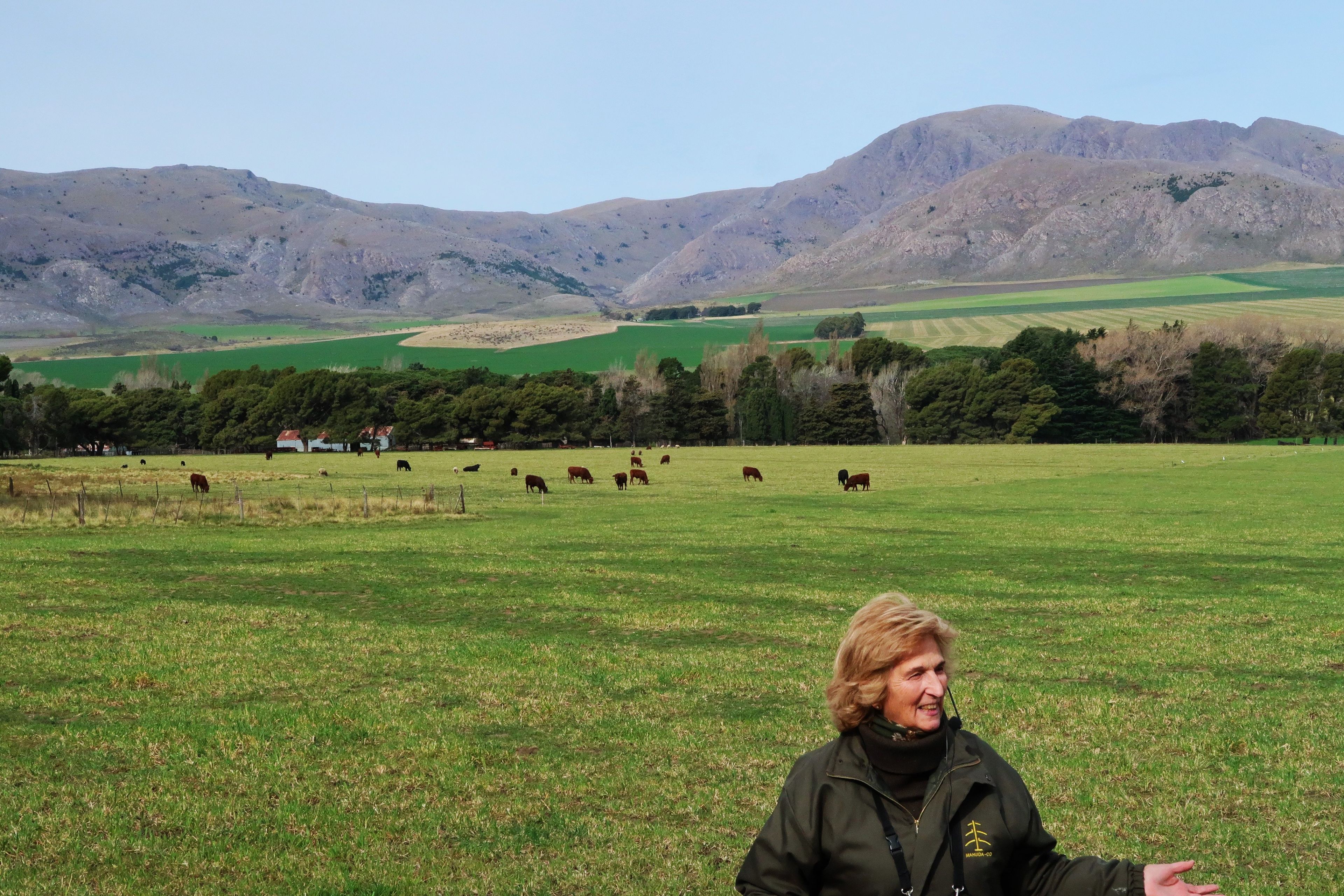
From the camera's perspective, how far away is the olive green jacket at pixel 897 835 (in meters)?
5.29

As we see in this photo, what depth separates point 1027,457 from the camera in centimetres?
10056

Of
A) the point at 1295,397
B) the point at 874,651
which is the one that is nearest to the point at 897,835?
the point at 874,651

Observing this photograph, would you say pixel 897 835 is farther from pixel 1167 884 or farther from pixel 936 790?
pixel 1167 884

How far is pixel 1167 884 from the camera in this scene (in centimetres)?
540

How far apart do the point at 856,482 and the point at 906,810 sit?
→ 58303mm

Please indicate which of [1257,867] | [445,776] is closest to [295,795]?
[445,776]

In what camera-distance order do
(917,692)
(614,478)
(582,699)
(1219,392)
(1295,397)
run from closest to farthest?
(917,692) → (582,699) → (614,478) → (1295,397) → (1219,392)

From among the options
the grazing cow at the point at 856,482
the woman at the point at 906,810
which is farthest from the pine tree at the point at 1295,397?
the woman at the point at 906,810

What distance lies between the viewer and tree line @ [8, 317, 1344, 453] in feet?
449

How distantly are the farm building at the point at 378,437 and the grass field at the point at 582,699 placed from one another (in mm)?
120582

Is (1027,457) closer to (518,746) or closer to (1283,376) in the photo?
(1283,376)

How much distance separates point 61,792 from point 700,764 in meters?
6.30

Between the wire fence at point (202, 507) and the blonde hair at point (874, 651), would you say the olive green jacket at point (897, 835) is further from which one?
the wire fence at point (202, 507)

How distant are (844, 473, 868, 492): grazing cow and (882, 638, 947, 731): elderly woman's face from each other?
5694cm
